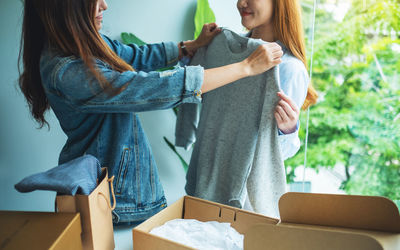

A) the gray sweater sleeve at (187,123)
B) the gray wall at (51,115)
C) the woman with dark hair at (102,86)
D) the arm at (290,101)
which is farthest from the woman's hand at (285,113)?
the gray wall at (51,115)

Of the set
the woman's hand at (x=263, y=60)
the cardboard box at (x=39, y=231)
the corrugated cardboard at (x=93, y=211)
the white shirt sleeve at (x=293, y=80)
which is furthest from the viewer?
the white shirt sleeve at (x=293, y=80)

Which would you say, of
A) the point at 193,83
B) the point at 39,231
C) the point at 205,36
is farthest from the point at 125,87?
the point at 205,36

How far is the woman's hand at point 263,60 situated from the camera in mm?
1034

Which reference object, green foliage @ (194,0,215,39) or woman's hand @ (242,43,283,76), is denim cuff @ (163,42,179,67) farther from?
woman's hand @ (242,43,283,76)

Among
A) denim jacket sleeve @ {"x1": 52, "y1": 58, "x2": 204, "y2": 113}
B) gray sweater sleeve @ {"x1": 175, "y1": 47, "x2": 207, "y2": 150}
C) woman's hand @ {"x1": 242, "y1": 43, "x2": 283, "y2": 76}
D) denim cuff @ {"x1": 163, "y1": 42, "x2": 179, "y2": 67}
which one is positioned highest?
denim cuff @ {"x1": 163, "y1": 42, "x2": 179, "y2": 67}

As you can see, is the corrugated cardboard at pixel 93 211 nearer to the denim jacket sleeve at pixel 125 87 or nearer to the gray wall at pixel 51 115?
the denim jacket sleeve at pixel 125 87

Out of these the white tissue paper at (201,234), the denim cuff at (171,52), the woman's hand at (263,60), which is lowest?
the white tissue paper at (201,234)

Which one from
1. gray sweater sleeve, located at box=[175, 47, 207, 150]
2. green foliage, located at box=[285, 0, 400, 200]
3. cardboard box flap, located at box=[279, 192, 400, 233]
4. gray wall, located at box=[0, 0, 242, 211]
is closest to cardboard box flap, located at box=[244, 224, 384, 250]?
cardboard box flap, located at box=[279, 192, 400, 233]

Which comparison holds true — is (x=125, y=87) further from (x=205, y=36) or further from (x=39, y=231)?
(x=205, y=36)

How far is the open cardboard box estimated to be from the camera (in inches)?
27.0

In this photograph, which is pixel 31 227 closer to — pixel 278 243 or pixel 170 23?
pixel 278 243

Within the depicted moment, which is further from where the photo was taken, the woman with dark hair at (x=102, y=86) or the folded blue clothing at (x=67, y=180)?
the woman with dark hair at (x=102, y=86)

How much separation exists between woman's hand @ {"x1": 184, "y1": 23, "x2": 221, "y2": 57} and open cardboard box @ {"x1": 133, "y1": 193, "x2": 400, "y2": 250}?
0.69 m

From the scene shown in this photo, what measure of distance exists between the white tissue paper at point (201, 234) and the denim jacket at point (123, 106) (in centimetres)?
21
